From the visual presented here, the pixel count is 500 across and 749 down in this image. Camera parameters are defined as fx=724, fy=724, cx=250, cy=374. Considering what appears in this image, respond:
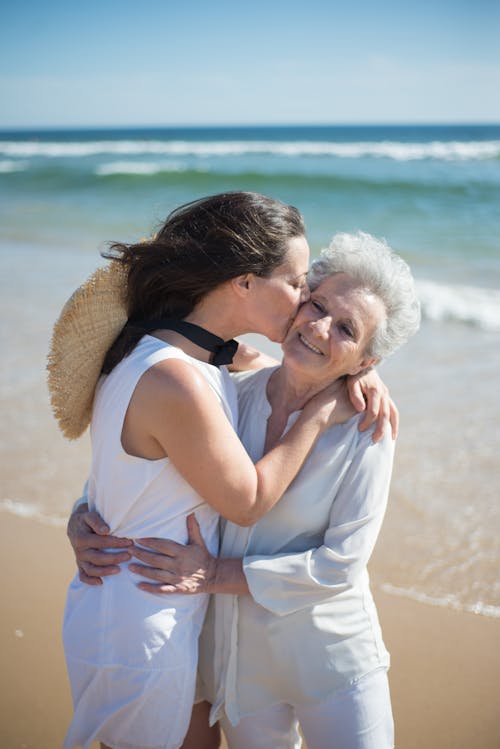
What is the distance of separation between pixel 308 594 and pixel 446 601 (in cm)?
158

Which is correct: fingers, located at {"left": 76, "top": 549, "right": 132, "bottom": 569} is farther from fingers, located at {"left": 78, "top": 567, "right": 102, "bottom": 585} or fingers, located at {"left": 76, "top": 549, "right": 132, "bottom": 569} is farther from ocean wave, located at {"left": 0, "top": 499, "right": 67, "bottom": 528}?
ocean wave, located at {"left": 0, "top": 499, "right": 67, "bottom": 528}

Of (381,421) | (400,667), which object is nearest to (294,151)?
(400,667)

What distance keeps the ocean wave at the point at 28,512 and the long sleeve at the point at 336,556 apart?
2264 mm

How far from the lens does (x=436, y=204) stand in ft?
57.8

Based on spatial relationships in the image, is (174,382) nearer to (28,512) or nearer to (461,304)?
(28,512)

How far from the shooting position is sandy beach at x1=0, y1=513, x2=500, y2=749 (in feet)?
9.84

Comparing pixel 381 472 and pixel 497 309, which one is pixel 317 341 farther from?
pixel 497 309

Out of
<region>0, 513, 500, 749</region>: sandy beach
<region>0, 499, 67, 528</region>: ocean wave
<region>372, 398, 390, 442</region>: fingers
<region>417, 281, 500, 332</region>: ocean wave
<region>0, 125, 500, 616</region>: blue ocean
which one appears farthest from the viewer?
<region>417, 281, 500, 332</region>: ocean wave

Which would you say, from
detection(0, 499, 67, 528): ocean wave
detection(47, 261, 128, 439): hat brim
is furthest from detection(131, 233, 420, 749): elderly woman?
detection(0, 499, 67, 528): ocean wave

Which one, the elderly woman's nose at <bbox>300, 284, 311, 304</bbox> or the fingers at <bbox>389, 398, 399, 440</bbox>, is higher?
the elderly woman's nose at <bbox>300, 284, 311, 304</bbox>

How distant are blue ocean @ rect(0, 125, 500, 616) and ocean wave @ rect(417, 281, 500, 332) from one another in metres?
0.03

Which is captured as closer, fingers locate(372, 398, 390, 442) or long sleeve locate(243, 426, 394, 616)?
long sleeve locate(243, 426, 394, 616)

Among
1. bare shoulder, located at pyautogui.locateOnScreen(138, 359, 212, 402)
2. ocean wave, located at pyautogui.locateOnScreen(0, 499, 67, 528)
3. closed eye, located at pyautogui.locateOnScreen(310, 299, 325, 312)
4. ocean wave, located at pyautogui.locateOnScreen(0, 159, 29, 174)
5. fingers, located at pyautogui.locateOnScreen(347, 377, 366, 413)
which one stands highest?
closed eye, located at pyautogui.locateOnScreen(310, 299, 325, 312)

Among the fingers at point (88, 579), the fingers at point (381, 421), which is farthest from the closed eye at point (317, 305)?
the fingers at point (88, 579)
